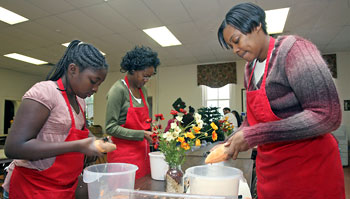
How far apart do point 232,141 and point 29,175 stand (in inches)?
32.0

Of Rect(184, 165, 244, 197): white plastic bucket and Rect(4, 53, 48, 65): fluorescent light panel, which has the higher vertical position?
Rect(4, 53, 48, 65): fluorescent light panel

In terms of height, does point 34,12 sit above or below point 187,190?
above

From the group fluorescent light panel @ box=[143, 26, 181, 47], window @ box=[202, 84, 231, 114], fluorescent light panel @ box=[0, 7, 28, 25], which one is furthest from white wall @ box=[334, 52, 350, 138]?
fluorescent light panel @ box=[0, 7, 28, 25]

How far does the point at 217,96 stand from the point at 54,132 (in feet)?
23.8

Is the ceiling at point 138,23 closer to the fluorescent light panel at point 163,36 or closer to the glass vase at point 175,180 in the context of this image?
the fluorescent light panel at point 163,36

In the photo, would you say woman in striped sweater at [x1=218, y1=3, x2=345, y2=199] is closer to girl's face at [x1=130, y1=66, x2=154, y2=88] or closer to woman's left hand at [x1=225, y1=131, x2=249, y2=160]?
woman's left hand at [x1=225, y1=131, x2=249, y2=160]

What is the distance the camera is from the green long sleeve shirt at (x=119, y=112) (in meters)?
1.60

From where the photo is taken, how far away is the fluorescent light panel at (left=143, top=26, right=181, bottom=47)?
5.04m

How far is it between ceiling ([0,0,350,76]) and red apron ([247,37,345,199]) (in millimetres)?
3448

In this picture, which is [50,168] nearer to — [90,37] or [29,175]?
[29,175]

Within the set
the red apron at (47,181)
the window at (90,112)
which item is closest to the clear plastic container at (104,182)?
the red apron at (47,181)

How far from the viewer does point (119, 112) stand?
1.69 meters

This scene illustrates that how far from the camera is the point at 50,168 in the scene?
0.96 m

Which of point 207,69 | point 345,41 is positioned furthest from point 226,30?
point 207,69
